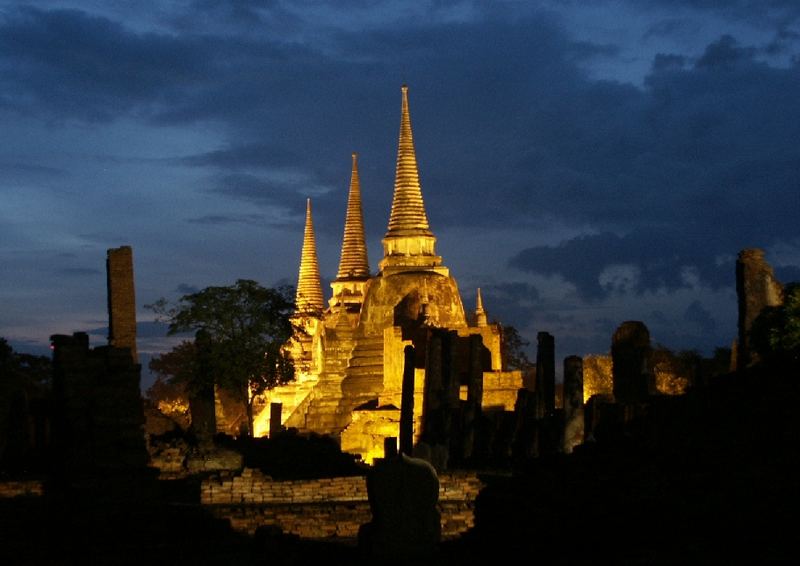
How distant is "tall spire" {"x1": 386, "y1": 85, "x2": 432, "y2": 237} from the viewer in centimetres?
6022

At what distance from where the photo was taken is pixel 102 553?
51.6ft

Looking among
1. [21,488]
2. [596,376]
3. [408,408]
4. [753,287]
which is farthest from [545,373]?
[596,376]

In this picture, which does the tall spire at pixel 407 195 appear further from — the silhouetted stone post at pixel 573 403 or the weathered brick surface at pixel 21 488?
the weathered brick surface at pixel 21 488

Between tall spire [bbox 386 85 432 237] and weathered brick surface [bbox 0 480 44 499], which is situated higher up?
tall spire [bbox 386 85 432 237]

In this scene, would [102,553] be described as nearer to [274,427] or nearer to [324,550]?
[324,550]

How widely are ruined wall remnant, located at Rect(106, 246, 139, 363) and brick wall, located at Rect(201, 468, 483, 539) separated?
4.58m

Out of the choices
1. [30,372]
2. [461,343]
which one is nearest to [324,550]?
[30,372]

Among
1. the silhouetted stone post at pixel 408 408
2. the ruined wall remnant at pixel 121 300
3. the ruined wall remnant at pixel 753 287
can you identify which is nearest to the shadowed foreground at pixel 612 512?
the ruined wall remnant at pixel 753 287

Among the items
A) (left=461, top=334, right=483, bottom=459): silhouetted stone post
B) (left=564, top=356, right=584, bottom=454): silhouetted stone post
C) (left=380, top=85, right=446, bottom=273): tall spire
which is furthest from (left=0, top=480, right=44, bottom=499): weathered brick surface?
(left=380, top=85, right=446, bottom=273): tall spire

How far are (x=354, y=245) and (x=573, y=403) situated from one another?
147 ft

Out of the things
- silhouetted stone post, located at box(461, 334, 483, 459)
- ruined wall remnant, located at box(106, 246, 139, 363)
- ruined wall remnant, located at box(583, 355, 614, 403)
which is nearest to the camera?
ruined wall remnant, located at box(106, 246, 139, 363)

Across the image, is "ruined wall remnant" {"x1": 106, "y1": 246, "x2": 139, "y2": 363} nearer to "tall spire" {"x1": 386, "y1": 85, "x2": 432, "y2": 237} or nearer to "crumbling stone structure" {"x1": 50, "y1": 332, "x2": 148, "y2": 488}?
"crumbling stone structure" {"x1": 50, "y1": 332, "x2": 148, "y2": 488}

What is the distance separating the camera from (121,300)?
986 inches

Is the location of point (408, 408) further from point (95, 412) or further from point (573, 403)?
point (95, 412)
